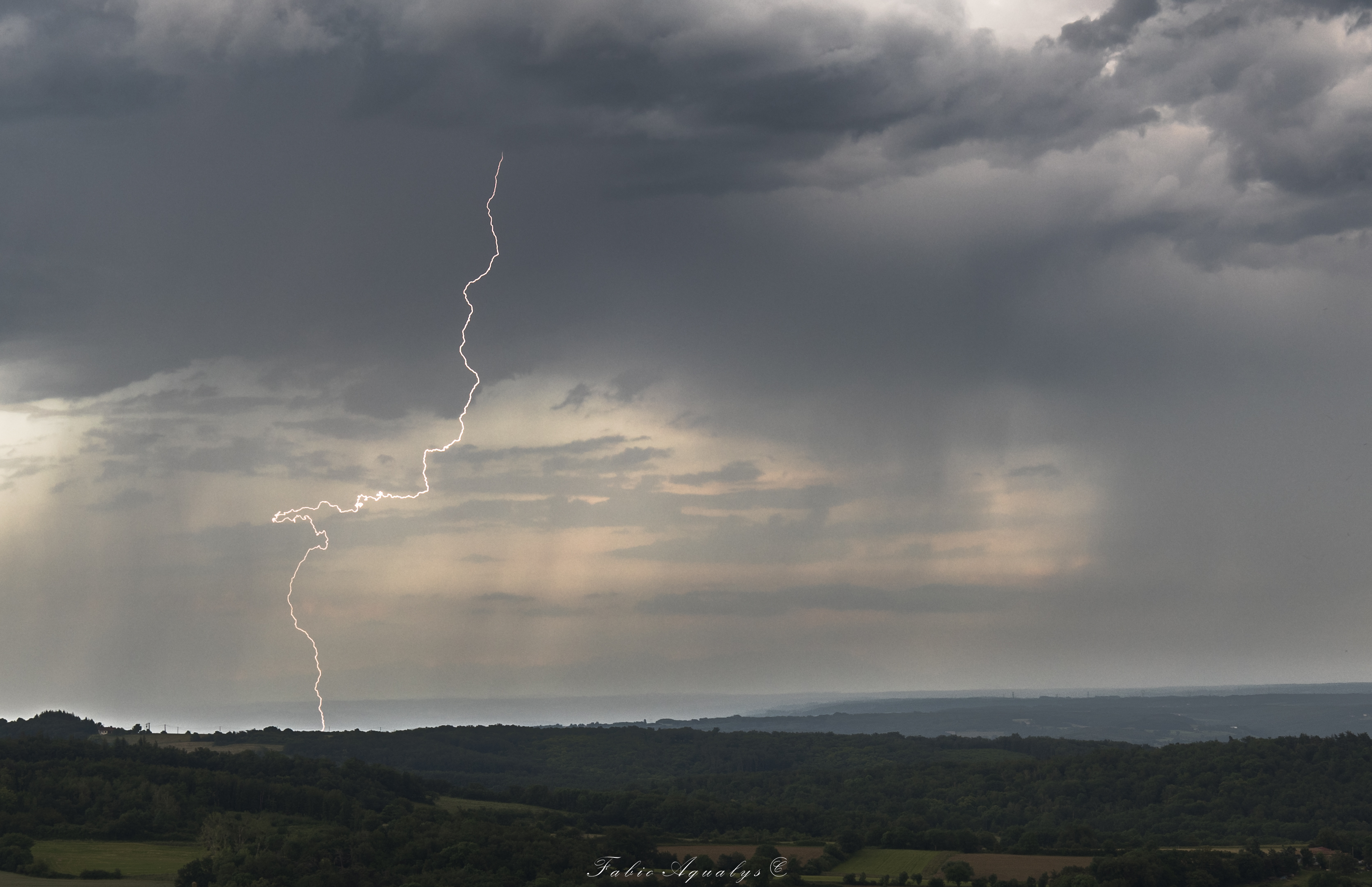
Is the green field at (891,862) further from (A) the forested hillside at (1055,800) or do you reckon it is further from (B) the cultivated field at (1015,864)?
(A) the forested hillside at (1055,800)

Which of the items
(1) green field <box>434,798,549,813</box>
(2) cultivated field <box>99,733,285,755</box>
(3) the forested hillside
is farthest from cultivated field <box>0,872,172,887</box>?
(2) cultivated field <box>99,733,285,755</box>

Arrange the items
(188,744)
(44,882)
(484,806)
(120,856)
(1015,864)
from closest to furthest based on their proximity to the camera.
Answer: (44,882) → (120,856) → (1015,864) → (484,806) → (188,744)

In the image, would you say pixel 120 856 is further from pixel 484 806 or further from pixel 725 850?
pixel 484 806

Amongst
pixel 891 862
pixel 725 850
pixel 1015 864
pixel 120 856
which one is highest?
pixel 120 856

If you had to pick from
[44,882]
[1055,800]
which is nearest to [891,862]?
[1055,800]

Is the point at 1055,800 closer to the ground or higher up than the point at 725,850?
closer to the ground

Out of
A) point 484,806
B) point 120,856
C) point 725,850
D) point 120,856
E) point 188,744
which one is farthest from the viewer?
point 188,744

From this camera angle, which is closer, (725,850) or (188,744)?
(725,850)
